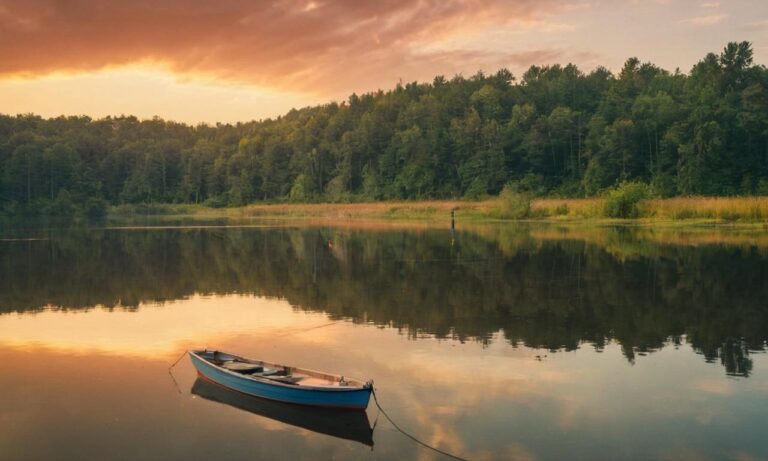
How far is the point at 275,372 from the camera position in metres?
14.0

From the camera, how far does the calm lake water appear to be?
11.9 metres

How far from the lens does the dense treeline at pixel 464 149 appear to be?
101438mm

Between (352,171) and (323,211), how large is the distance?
128ft

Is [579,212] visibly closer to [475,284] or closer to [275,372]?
[475,284]

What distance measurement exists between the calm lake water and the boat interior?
1.82 ft

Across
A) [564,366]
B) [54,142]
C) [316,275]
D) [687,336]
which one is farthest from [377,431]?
[54,142]

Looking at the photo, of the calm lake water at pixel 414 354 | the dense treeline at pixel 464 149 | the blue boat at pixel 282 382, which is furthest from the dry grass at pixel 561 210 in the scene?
the blue boat at pixel 282 382

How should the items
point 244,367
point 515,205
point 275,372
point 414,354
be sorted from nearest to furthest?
point 275,372 → point 244,367 → point 414,354 → point 515,205

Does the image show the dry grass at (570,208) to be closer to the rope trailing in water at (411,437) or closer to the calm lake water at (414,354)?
the calm lake water at (414,354)

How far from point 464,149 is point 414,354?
12065cm

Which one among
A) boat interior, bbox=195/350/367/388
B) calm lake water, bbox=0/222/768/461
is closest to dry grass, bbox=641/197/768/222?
calm lake water, bbox=0/222/768/461

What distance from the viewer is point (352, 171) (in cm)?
15575

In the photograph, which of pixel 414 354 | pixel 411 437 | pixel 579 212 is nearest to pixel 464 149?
pixel 579 212

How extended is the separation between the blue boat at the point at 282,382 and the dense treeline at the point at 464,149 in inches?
3709
